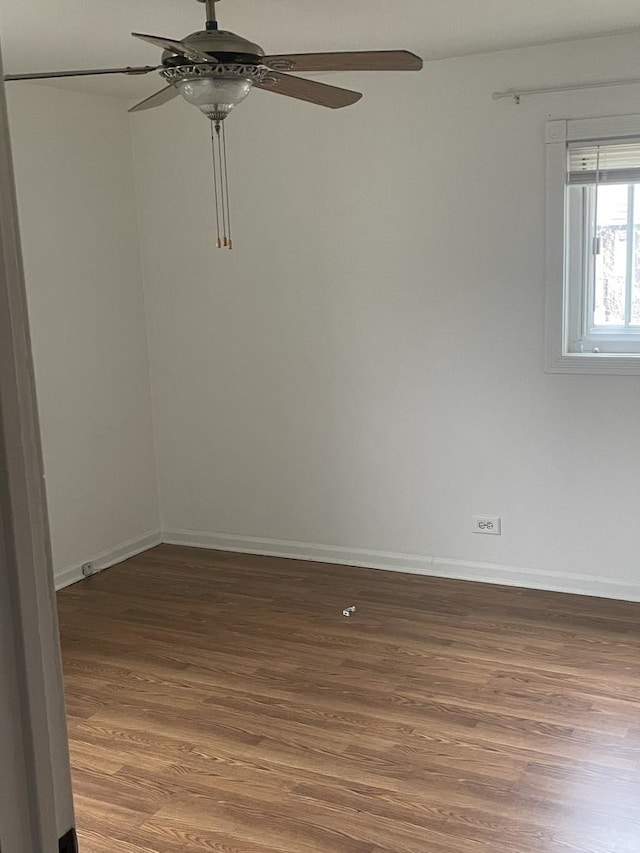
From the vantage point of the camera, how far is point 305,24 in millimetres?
3361

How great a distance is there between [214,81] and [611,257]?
2.26 m

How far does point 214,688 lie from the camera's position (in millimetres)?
3342

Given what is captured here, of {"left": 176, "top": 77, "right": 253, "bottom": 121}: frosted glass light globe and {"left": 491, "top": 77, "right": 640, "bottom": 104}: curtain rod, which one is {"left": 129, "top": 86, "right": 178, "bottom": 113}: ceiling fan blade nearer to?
{"left": 176, "top": 77, "right": 253, "bottom": 121}: frosted glass light globe

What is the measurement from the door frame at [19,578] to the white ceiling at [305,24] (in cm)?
261

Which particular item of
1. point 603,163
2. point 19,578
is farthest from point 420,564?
point 19,578

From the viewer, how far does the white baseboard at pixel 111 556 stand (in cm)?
452

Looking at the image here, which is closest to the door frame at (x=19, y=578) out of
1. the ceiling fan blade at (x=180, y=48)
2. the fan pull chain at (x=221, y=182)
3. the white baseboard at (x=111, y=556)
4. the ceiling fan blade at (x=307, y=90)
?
the ceiling fan blade at (x=180, y=48)

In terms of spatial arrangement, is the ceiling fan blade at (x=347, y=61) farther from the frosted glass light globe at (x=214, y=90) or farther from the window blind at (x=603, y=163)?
the window blind at (x=603, y=163)

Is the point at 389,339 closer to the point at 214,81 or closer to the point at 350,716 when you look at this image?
the point at 350,716

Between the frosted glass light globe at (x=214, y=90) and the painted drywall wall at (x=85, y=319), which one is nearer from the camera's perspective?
the frosted glass light globe at (x=214, y=90)

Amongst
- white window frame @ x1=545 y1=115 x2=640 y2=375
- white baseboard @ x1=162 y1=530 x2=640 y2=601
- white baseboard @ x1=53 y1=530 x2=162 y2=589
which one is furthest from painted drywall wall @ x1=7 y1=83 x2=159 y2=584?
white window frame @ x1=545 y1=115 x2=640 y2=375

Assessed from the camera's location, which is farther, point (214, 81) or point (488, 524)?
point (488, 524)

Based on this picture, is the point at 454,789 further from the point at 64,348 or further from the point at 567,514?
the point at 64,348

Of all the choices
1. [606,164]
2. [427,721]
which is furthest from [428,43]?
[427,721]
